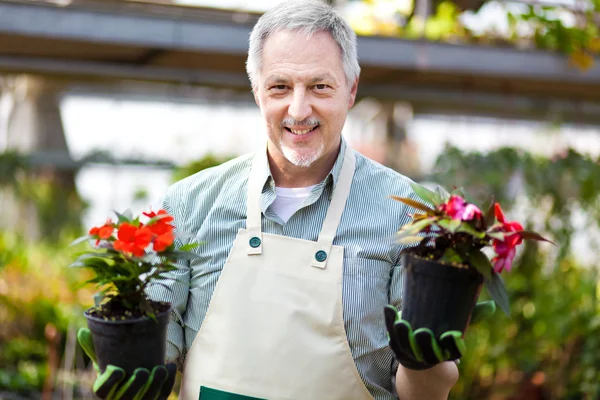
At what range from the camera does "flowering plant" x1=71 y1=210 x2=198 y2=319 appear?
1489 mm

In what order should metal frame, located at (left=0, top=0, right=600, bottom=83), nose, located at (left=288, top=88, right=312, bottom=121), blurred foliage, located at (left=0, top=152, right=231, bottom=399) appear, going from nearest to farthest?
nose, located at (left=288, top=88, right=312, bottom=121) → metal frame, located at (left=0, top=0, right=600, bottom=83) → blurred foliage, located at (left=0, top=152, right=231, bottom=399)

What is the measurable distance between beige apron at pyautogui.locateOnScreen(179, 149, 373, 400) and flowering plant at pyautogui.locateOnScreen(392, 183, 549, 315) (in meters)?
0.30

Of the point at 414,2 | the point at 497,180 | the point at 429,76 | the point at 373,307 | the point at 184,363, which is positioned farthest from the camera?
the point at 414,2

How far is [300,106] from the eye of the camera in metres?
1.65

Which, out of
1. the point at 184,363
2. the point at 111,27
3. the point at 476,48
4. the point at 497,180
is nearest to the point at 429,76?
the point at 476,48

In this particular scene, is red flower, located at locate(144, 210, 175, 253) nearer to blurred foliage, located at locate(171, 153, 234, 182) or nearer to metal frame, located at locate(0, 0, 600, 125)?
metal frame, located at locate(0, 0, 600, 125)

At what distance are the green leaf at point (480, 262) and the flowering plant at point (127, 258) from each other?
21.7 inches

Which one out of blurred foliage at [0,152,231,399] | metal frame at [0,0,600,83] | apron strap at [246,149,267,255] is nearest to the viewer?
apron strap at [246,149,267,255]

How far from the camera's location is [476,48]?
13.7ft

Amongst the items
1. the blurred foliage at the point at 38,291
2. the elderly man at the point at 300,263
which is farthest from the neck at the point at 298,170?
the blurred foliage at the point at 38,291

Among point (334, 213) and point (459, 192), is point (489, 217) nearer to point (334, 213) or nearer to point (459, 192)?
point (459, 192)

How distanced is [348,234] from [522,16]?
3.10 m

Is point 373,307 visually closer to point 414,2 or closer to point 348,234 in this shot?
point 348,234

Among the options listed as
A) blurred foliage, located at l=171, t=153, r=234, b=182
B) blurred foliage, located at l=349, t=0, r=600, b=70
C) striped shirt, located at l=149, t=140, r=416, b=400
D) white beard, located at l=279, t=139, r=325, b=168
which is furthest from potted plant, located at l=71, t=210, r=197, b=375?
blurred foliage, located at l=349, t=0, r=600, b=70
